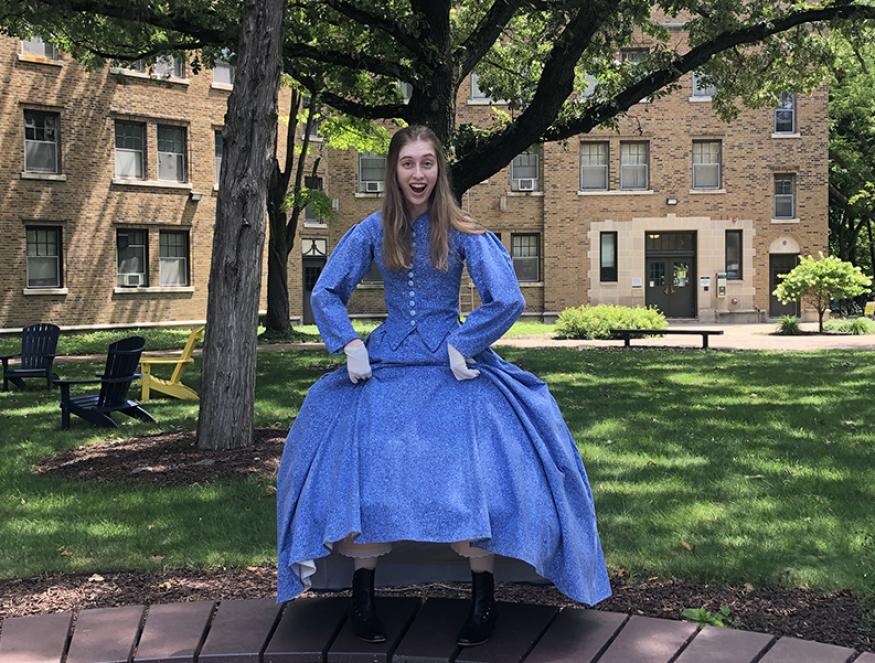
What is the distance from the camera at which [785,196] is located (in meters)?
34.8

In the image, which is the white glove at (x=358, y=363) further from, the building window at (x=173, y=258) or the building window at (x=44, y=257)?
the building window at (x=173, y=258)

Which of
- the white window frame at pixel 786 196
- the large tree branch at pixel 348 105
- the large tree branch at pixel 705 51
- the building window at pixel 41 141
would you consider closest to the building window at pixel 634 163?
the white window frame at pixel 786 196

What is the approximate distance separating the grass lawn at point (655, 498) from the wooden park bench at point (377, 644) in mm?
857

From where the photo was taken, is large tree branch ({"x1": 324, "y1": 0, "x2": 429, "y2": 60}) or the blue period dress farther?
large tree branch ({"x1": 324, "y1": 0, "x2": 429, "y2": 60})

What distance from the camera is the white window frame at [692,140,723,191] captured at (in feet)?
114

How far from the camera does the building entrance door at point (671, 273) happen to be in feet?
115

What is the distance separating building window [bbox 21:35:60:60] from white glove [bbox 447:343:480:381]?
2664 centimetres

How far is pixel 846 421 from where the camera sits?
31.3ft

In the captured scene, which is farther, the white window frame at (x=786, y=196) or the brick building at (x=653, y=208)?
the white window frame at (x=786, y=196)

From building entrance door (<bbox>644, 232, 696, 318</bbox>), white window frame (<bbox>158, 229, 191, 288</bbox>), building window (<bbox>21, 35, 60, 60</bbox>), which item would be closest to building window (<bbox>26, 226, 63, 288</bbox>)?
white window frame (<bbox>158, 229, 191, 288</bbox>)

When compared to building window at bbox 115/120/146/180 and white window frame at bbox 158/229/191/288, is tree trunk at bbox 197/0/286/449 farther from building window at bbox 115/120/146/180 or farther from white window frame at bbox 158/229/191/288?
white window frame at bbox 158/229/191/288

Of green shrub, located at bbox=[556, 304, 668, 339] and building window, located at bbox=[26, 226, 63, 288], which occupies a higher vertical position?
building window, located at bbox=[26, 226, 63, 288]

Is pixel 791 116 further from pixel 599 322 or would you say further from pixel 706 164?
pixel 599 322

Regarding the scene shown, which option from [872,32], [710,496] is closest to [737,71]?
[872,32]
